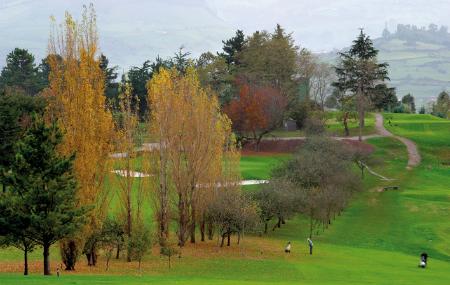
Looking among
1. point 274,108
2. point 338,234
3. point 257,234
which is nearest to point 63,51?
point 257,234

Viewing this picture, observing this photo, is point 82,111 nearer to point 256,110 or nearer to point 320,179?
point 320,179

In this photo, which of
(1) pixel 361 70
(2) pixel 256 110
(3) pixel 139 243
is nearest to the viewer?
(3) pixel 139 243

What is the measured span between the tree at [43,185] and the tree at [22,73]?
258ft

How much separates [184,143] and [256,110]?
44.9 metres

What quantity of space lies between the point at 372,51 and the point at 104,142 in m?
68.7

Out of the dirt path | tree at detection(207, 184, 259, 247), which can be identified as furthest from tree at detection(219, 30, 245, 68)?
tree at detection(207, 184, 259, 247)

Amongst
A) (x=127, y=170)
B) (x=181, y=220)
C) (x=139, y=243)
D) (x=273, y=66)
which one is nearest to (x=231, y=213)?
(x=181, y=220)

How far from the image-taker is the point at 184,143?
4334 centimetres

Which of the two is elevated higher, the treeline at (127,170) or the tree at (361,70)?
the tree at (361,70)

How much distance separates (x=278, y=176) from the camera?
59.8m

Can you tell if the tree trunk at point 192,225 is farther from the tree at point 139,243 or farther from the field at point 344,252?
the tree at point 139,243

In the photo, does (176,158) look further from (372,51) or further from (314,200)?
(372,51)

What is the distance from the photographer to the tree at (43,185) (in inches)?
1188

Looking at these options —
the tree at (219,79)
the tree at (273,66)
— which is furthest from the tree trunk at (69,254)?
the tree at (273,66)
